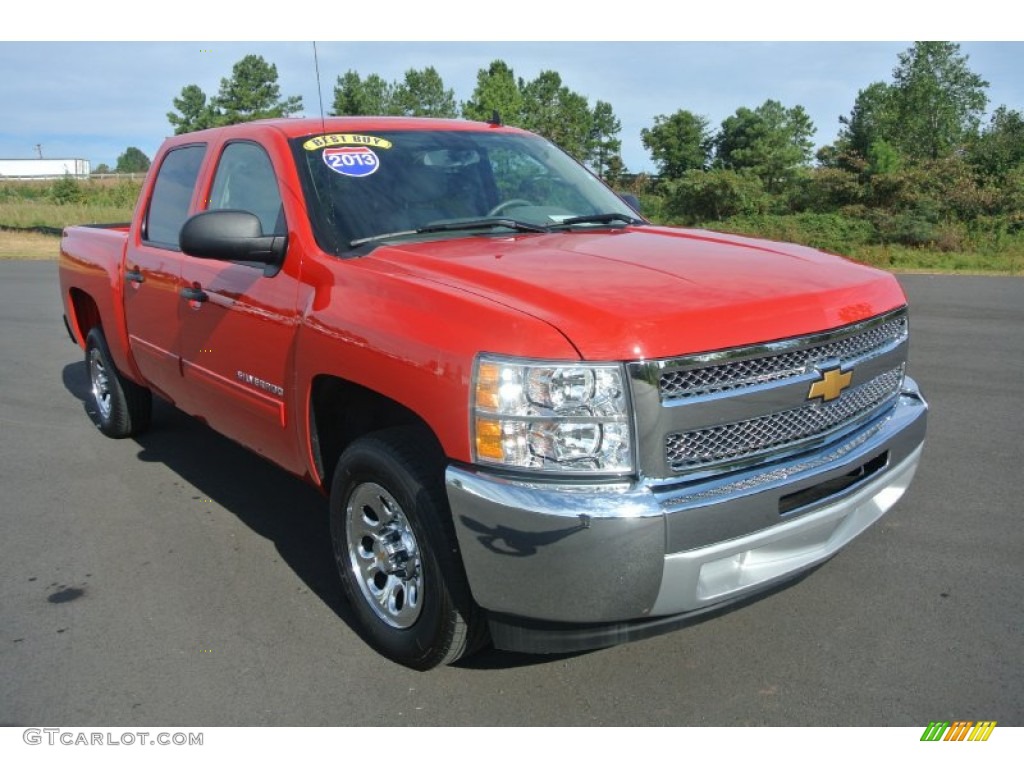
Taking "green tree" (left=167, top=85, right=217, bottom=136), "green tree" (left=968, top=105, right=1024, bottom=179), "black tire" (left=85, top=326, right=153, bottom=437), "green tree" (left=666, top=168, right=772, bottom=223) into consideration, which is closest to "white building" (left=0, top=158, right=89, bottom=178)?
"green tree" (left=167, top=85, right=217, bottom=136)

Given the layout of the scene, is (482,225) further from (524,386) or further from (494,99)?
(494,99)

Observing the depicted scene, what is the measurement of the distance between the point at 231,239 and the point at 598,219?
1.60 metres

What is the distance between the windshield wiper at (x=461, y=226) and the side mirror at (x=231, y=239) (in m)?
0.34

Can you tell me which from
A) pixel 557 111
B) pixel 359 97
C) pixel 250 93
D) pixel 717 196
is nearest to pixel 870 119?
pixel 717 196

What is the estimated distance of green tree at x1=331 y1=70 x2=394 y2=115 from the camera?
33.2m

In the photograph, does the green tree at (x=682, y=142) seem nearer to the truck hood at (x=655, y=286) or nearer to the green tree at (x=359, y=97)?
the green tree at (x=359, y=97)

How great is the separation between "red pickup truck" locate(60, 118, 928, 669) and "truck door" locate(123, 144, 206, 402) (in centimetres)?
38

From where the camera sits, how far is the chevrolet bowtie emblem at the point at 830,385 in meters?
2.79
